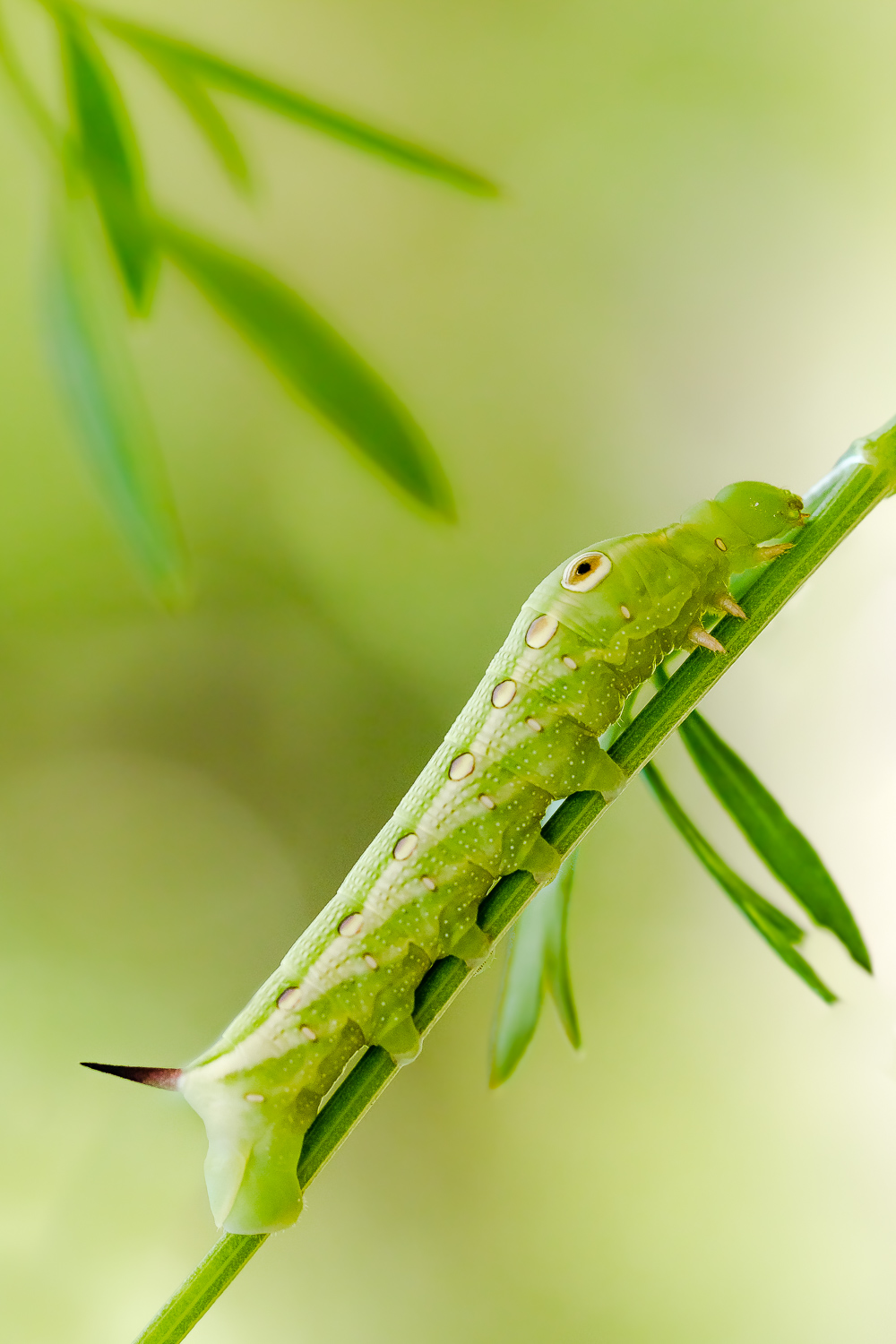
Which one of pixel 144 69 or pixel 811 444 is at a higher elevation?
pixel 811 444

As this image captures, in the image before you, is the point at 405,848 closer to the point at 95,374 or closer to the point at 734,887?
the point at 734,887

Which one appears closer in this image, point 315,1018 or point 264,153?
point 315,1018

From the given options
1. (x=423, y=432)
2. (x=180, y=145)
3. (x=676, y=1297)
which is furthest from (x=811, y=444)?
(x=676, y=1297)

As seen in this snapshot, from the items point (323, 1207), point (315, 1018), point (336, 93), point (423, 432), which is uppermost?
point (336, 93)

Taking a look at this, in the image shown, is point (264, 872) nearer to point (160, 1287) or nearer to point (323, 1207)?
point (323, 1207)

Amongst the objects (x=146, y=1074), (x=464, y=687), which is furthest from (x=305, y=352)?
(x=146, y=1074)

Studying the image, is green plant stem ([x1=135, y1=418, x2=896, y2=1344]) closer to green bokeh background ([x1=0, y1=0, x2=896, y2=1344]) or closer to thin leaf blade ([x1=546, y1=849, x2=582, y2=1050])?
thin leaf blade ([x1=546, y1=849, x2=582, y2=1050])

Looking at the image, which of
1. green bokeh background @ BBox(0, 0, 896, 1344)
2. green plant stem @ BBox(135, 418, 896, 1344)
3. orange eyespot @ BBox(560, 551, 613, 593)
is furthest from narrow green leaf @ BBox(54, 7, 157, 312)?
green plant stem @ BBox(135, 418, 896, 1344)
